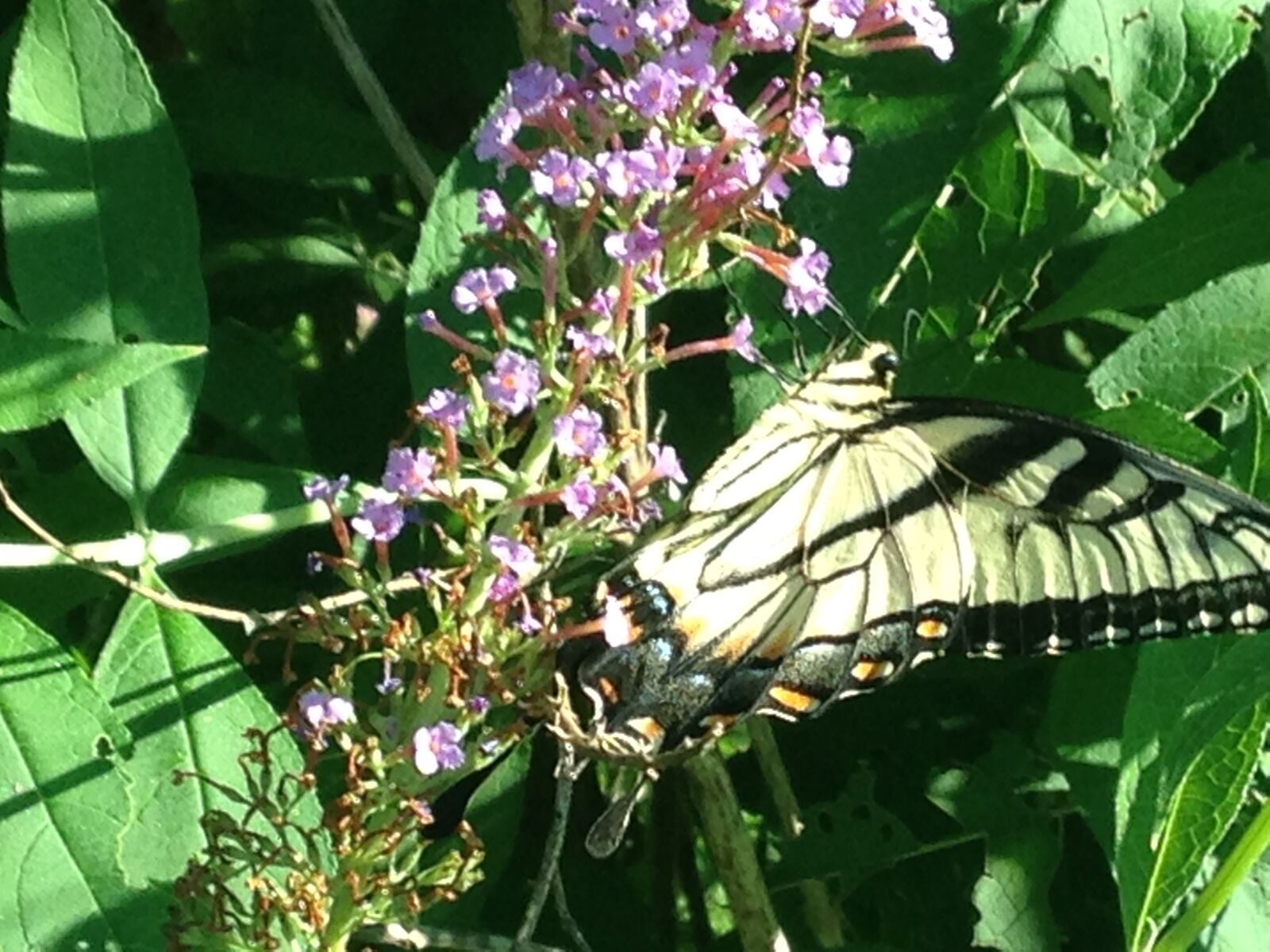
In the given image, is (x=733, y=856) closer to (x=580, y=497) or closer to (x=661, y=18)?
(x=580, y=497)

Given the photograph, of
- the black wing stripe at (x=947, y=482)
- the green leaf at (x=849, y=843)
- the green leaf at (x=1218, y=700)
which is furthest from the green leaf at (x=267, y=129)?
the green leaf at (x=1218, y=700)

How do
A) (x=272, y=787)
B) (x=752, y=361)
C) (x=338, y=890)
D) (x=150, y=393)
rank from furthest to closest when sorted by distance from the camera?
(x=752, y=361)
(x=150, y=393)
(x=272, y=787)
(x=338, y=890)

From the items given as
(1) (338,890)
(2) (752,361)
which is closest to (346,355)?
(2) (752,361)

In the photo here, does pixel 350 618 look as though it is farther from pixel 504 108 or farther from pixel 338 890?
pixel 504 108

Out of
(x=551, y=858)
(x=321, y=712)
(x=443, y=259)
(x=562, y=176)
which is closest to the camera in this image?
(x=321, y=712)

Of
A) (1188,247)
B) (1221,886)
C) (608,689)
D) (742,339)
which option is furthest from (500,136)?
(1221,886)

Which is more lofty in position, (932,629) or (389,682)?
(389,682)
